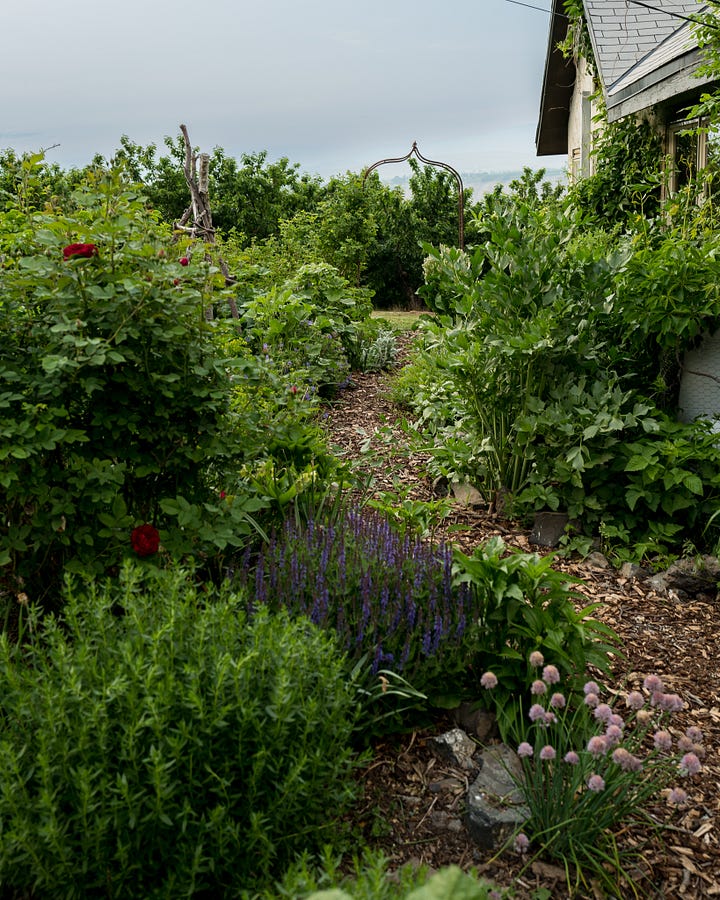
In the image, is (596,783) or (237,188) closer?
(596,783)

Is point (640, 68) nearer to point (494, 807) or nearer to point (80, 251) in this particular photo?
point (80, 251)

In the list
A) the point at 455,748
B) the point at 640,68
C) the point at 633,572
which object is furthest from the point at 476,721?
the point at 640,68

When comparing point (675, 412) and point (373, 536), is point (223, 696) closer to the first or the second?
point (373, 536)

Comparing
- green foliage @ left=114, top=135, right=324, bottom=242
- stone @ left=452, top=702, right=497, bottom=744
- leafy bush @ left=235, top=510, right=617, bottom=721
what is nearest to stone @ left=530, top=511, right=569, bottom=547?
leafy bush @ left=235, top=510, right=617, bottom=721

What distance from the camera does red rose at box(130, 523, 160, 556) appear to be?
2686 millimetres

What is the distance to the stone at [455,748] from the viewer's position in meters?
2.50

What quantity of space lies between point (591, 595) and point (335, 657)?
6.29 ft

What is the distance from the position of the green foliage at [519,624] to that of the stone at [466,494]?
2.10 meters

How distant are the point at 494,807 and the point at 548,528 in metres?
2.41

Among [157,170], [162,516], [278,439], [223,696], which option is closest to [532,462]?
[278,439]

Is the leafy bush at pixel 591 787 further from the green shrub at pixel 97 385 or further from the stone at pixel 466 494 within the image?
the stone at pixel 466 494

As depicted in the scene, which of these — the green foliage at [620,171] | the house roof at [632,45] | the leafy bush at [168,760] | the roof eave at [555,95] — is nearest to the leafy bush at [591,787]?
the leafy bush at [168,760]

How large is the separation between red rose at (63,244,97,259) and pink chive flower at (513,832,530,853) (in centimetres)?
216

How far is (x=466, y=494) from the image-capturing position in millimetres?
5012
